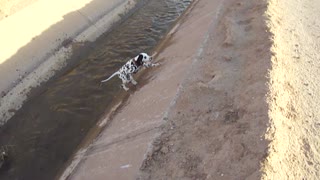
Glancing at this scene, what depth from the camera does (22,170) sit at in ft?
34.5

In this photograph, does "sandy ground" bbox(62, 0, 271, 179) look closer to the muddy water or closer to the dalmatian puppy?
the dalmatian puppy

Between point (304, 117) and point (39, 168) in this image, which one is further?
point (39, 168)

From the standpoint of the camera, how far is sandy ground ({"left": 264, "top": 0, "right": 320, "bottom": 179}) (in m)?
7.08

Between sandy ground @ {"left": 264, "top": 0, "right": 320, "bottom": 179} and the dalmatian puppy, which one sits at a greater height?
the dalmatian puppy

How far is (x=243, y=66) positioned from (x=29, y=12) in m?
9.62

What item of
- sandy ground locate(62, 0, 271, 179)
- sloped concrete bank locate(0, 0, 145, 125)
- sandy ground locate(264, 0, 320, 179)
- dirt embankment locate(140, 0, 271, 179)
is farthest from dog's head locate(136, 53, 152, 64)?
sloped concrete bank locate(0, 0, 145, 125)

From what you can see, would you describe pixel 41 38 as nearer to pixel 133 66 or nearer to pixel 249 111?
pixel 133 66

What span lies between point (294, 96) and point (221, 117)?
1.81 meters

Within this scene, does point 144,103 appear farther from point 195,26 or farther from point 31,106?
point 195,26

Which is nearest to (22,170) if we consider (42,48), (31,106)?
(31,106)

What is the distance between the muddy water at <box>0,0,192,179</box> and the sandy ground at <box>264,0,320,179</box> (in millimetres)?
5606

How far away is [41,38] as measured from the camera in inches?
605

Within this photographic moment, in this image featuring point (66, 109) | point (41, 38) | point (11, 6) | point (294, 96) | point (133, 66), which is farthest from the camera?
point (11, 6)

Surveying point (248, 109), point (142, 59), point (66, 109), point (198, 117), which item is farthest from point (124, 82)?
point (248, 109)
